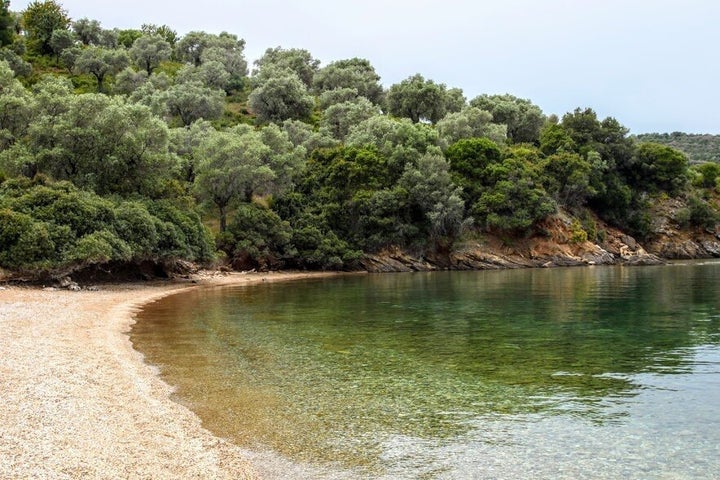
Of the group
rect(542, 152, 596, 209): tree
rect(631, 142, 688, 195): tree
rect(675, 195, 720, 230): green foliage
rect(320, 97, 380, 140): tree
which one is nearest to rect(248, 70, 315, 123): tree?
rect(320, 97, 380, 140): tree

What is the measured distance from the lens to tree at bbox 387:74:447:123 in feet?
395

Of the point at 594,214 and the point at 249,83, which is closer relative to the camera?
the point at 594,214

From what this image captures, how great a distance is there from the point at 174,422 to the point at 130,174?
161 ft

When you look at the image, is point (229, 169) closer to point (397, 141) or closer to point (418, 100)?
point (397, 141)

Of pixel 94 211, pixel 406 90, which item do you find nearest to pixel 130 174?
pixel 94 211

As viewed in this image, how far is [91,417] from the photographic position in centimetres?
1333

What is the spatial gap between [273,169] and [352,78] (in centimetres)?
7229

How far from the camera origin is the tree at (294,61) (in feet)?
531

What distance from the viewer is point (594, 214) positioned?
10175cm

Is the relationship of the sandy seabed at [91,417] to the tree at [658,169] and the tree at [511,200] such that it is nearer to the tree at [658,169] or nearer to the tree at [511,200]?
the tree at [511,200]

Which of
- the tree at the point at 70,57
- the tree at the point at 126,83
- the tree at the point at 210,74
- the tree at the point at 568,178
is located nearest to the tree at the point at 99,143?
the tree at the point at 126,83

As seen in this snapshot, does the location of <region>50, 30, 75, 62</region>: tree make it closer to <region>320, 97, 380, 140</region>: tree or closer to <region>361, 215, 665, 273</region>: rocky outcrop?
<region>320, 97, 380, 140</region>: tree

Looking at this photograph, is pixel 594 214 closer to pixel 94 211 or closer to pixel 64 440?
pixel 94 211

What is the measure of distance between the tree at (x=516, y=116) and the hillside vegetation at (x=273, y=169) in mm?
348
